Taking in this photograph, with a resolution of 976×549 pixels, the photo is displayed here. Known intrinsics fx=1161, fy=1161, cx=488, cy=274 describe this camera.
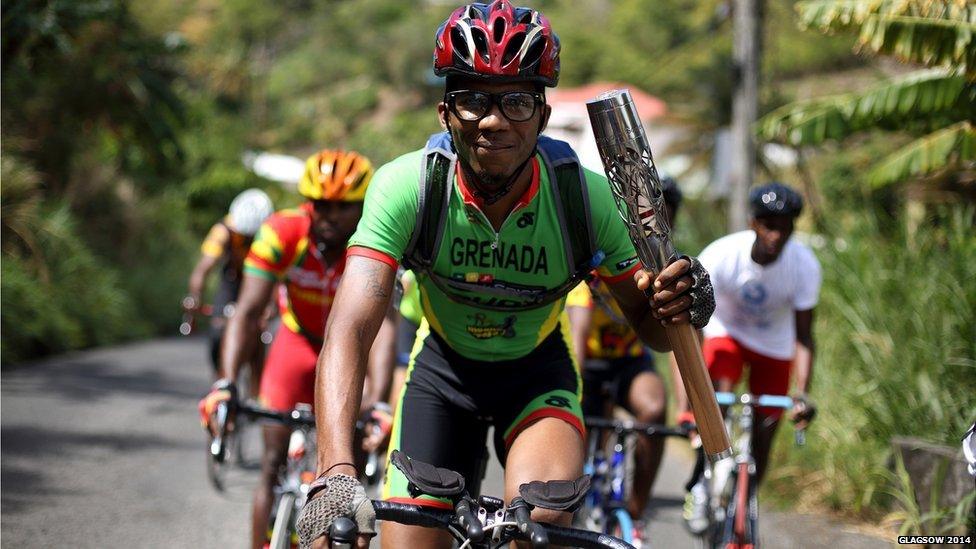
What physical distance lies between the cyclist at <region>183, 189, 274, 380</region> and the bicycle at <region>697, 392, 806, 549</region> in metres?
4.29

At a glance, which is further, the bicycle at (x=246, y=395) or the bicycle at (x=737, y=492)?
the bicycle at (x=246, y=395)

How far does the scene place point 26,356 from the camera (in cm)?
1608

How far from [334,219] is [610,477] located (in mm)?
2388

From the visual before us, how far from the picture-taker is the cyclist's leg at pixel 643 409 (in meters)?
6.89

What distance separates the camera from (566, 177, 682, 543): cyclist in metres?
6.92

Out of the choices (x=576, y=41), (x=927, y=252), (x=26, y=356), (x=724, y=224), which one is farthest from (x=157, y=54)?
(x=576, y=41)

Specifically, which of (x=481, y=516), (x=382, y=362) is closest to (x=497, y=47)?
(x=481, y=516)

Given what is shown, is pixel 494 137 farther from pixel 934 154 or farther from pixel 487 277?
pixel 934 154

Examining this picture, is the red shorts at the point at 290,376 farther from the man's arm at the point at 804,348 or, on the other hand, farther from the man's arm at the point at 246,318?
the man's arm at the point at 804,348

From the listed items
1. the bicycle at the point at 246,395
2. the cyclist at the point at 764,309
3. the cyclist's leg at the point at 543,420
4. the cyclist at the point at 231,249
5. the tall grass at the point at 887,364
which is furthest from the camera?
the cyclist at the point at 231,249

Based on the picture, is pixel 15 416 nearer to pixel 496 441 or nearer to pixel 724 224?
pixel 496 441

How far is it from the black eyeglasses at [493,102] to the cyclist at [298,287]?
226 cm

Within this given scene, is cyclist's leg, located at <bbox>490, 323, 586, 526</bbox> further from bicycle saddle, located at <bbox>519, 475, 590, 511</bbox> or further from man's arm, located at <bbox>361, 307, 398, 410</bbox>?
man's arm, located at <bbox>361, 307, 398, 410</bbox>

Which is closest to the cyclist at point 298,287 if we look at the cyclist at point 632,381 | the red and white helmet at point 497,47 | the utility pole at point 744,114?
the cyclist at point 632,381
